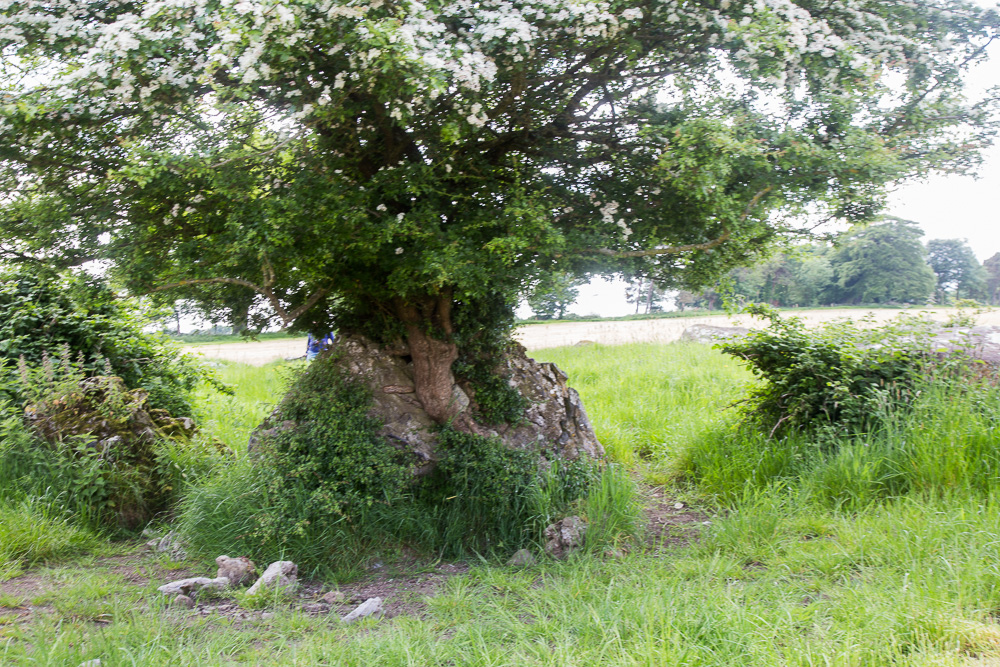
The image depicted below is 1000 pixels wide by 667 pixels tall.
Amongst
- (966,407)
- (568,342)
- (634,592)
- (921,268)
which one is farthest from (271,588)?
(921,268)

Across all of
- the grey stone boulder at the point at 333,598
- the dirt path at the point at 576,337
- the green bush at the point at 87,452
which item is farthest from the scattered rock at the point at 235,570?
the dirt path at the point at 576,337

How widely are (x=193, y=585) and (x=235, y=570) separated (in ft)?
0.92

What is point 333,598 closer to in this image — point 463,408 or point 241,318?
point 463,408

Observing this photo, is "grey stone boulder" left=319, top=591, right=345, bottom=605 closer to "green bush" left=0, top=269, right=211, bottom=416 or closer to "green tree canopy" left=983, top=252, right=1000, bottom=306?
"green bush" left=0, top=269, right=211, bottom=416

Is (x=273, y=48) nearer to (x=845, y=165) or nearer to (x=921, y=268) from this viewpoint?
(x=845, y=165)

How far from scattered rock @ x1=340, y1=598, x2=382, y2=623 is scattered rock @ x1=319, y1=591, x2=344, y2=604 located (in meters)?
0.27

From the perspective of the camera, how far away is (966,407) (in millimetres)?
5086

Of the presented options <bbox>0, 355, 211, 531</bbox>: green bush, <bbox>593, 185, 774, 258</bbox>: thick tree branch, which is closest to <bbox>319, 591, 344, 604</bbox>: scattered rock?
<bbox>0, 355, 211, 531</bbox>: green bush

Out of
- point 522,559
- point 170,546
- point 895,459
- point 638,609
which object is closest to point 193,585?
point 170,546

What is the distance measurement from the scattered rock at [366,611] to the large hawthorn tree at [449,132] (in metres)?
2.09

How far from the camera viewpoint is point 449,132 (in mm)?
4199

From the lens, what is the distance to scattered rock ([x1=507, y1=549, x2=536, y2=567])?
4.87 meters

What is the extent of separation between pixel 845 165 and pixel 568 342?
12.7m

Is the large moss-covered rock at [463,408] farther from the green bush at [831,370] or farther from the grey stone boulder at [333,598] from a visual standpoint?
the green bush at [831,370]
